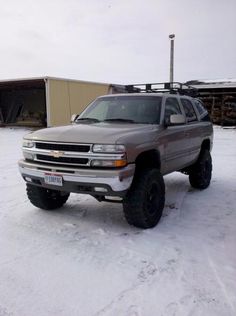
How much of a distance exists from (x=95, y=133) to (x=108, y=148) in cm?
40

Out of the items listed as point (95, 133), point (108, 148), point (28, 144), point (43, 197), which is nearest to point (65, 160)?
point (95, 133)

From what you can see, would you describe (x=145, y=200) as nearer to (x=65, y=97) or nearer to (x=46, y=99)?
(x=46, y=99)

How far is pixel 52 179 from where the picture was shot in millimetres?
4629

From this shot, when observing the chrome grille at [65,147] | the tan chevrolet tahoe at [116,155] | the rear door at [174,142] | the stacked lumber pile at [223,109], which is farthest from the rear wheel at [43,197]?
the stacked lumber pile at [223,109]

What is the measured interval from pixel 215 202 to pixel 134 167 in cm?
237

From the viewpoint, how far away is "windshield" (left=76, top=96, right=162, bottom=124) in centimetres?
546

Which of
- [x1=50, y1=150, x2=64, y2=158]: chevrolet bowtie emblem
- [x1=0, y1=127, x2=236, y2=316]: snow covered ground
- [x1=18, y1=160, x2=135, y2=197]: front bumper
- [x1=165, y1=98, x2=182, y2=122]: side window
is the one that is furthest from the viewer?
[x1=165, y1=98, x2=182, y2=122]: side window

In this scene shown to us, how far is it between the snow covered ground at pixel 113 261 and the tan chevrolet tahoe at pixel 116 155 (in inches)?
16.1

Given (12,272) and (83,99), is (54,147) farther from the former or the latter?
(83,99)

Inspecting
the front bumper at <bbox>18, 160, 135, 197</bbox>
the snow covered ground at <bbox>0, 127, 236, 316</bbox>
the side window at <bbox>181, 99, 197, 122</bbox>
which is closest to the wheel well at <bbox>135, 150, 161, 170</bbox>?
the front bumper at <bbox>18, 160, 135, 197</bbox>

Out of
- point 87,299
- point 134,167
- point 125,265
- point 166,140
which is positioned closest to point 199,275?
point 125,265

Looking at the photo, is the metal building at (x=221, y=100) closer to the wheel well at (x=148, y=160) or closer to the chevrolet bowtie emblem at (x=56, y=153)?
the wheel well at (x=148, y=160)

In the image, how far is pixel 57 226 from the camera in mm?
4867

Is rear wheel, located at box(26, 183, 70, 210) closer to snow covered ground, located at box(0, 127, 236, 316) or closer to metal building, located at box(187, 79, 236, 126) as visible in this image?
snow covered ground, located at box(0, 127, 236, 316)
